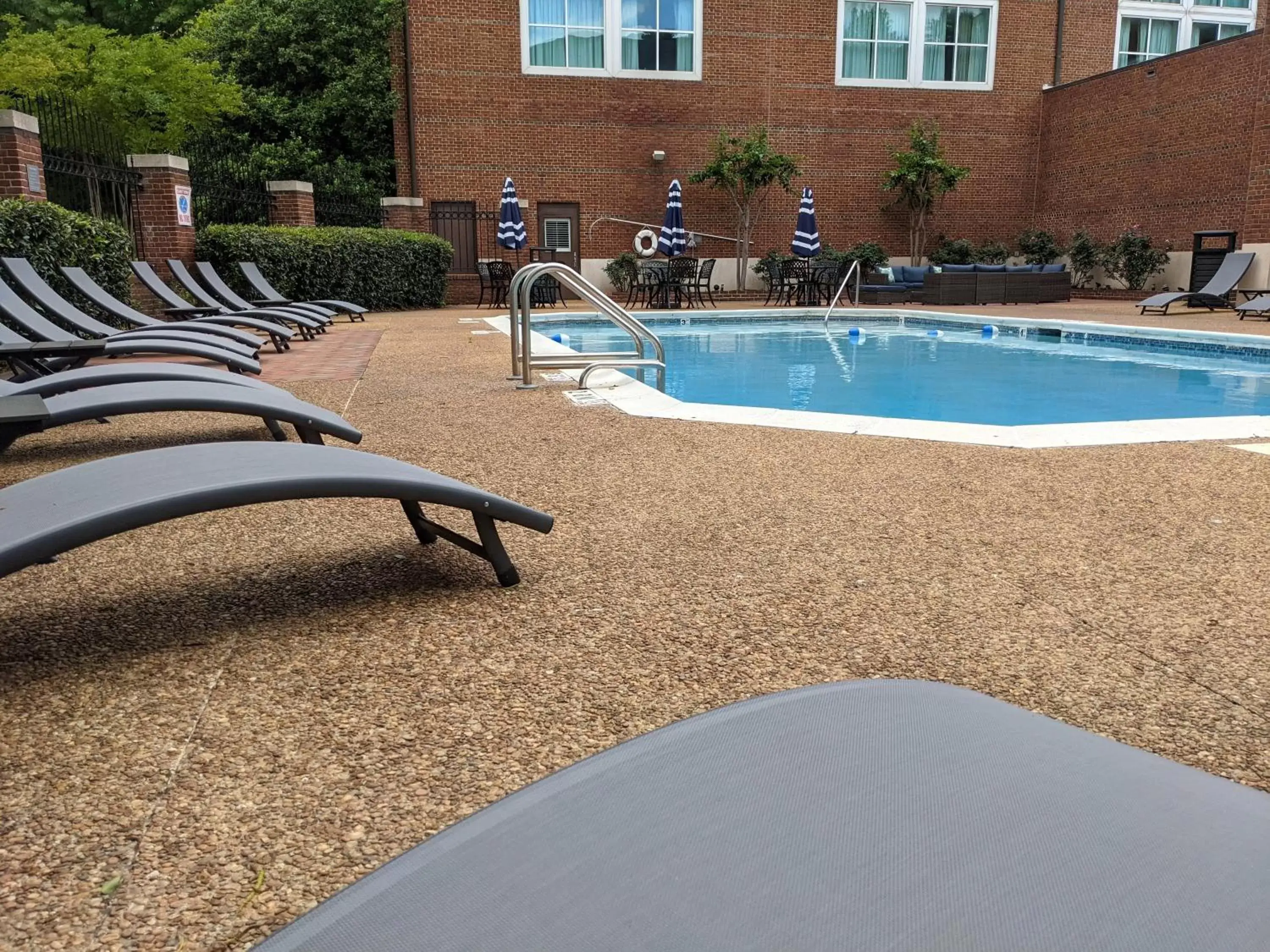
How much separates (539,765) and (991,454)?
3.45m

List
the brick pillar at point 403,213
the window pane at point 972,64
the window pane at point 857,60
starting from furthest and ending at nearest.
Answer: the window pane at point 972,64
the window pane at point 857,60
the brick pillar at point 403,213

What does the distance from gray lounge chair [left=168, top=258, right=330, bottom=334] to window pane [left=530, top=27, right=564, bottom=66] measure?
11066 mm

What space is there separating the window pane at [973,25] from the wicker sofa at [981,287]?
6.02 m

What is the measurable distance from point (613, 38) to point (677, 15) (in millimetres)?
1560

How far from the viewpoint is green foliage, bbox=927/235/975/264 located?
867 inches

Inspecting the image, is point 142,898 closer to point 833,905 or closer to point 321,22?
point 833,905

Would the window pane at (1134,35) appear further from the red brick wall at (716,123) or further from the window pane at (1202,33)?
the window pane at (1202,33)

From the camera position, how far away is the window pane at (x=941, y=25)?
862 inches

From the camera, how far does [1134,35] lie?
22906mm

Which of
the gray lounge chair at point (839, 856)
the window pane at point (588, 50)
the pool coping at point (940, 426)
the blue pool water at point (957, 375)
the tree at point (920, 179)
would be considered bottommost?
the blue pool water at point (957, 375)

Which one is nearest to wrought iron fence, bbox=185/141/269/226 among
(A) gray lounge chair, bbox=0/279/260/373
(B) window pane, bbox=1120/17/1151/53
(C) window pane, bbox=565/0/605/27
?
(C) window pane, bbox=565/0/605/27

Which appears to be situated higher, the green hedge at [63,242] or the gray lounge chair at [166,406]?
the green hedge at [63,242]

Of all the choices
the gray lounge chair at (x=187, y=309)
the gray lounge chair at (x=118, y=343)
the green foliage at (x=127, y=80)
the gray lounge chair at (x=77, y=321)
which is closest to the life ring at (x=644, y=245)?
the green foliage at (x=127, y=80)

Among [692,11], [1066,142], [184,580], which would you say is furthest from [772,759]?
[1066,142]
